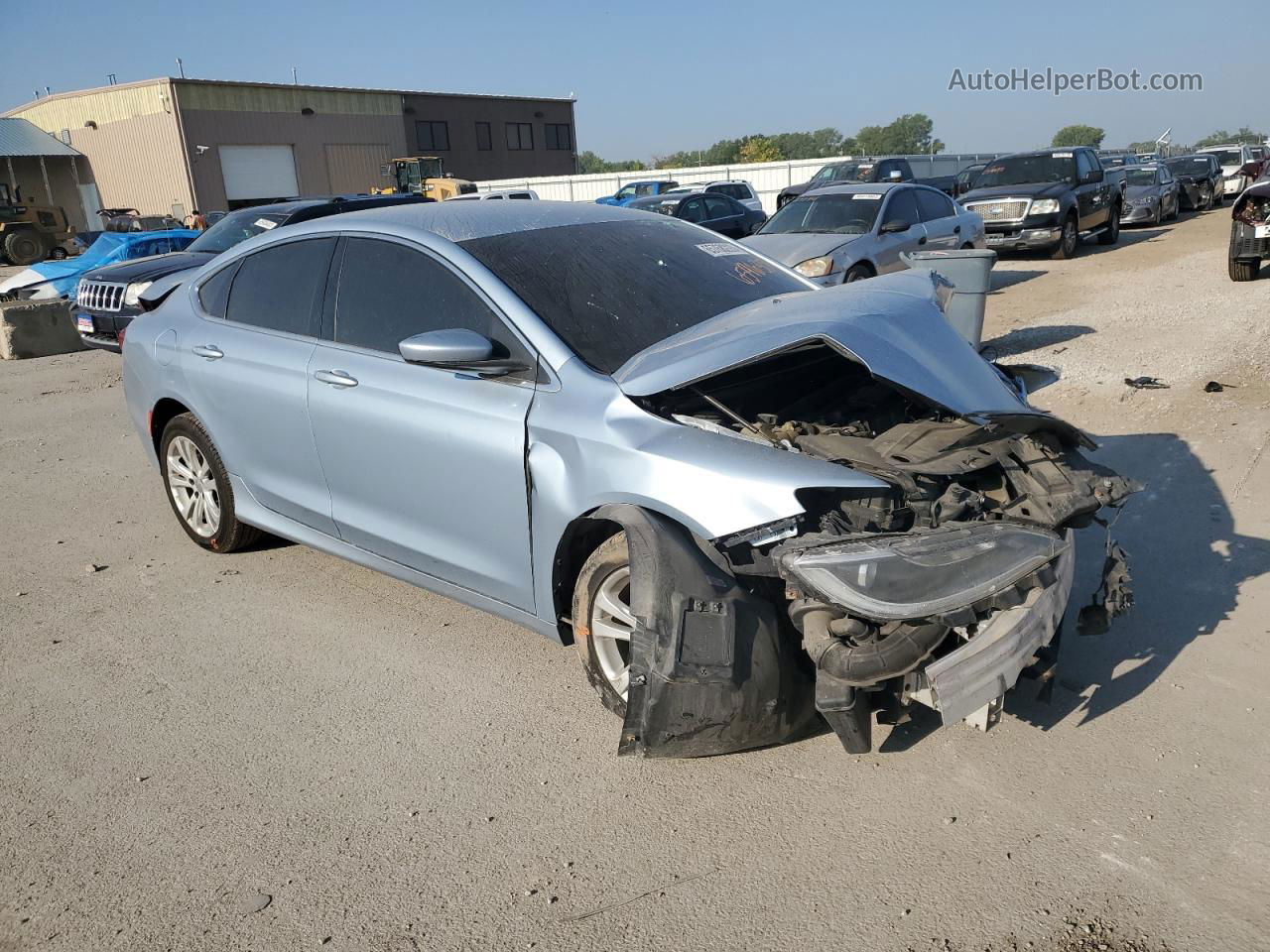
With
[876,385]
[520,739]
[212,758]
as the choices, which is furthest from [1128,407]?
[212,758]

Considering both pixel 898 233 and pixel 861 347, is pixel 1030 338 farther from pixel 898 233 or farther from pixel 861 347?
pixel 861 347

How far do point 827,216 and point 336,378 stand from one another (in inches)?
336

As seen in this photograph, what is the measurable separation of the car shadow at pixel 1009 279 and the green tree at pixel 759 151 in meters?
66.8

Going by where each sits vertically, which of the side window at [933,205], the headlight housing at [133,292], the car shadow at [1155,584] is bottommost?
the car shadow at [1155,584]

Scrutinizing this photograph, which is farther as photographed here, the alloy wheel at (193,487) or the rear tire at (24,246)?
the rear tire at (24,246)

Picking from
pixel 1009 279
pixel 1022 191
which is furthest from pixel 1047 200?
pixel 1009 279

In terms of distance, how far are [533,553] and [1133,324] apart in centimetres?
875

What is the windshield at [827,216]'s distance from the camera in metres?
11.0

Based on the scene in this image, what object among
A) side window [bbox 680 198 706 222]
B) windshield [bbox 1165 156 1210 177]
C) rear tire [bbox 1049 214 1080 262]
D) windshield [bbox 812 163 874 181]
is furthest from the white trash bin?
windshield [bbox 1165 156 1210 177]

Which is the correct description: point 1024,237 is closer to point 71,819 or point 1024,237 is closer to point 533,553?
point 533,553

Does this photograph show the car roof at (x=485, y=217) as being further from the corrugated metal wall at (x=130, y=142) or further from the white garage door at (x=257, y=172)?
the white garage door at (x=257, y=172)

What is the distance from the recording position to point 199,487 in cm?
511

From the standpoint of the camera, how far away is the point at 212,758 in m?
3.36

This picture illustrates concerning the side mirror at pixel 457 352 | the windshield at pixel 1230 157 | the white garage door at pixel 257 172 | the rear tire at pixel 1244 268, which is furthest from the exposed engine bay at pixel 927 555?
the white garage door at pixel 257 172
